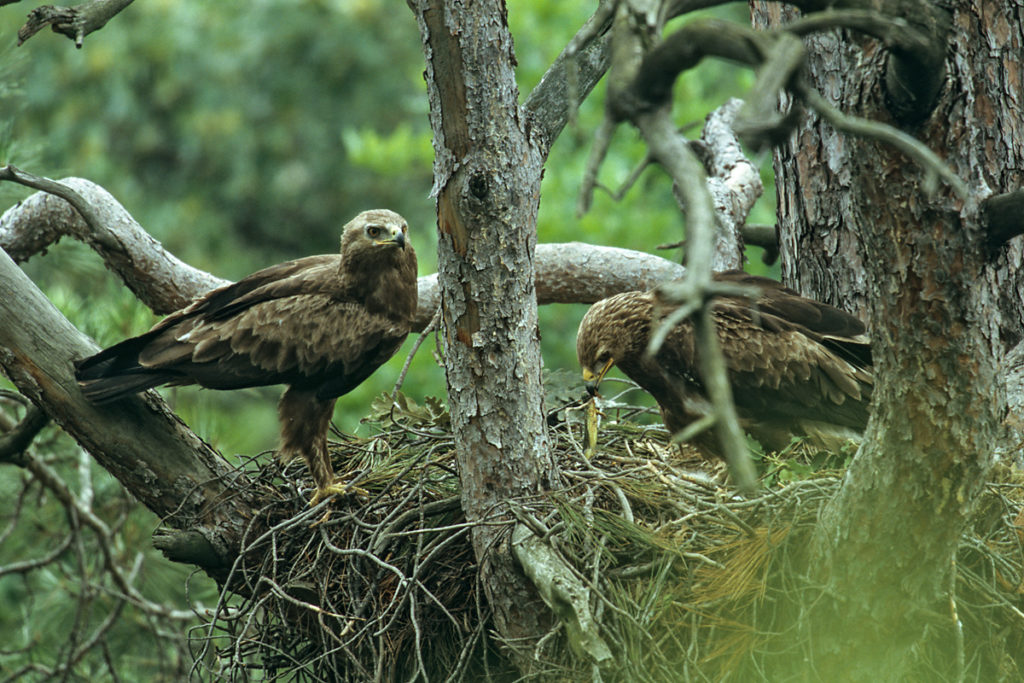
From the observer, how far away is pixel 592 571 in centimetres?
283

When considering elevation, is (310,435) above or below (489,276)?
below

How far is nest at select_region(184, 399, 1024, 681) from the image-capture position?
109 inches

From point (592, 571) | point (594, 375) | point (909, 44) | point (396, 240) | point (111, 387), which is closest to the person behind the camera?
point (909, 44)

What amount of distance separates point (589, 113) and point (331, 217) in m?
6.46

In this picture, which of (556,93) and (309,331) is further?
(309,331)

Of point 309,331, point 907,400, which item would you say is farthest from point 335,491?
point 907,400

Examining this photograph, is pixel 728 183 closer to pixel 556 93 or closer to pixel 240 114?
pixel 556 93

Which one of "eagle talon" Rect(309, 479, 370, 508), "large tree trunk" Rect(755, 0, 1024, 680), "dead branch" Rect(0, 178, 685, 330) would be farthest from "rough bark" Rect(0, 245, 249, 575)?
"large tree trunk" Rect(755, 0, 1024, 680)

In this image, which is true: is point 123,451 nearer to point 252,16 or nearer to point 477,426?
point 477,426

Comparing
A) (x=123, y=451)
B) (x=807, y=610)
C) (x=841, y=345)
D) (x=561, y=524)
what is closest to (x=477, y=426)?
(x=561, y=524)

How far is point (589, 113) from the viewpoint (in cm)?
945

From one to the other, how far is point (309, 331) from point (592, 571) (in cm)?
156

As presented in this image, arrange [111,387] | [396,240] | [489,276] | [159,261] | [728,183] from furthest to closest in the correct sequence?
[728,183]
[159,261]
[396,240]
[111,387]
[489,276]

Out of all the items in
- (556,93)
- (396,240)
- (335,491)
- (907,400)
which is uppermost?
(556,93)
